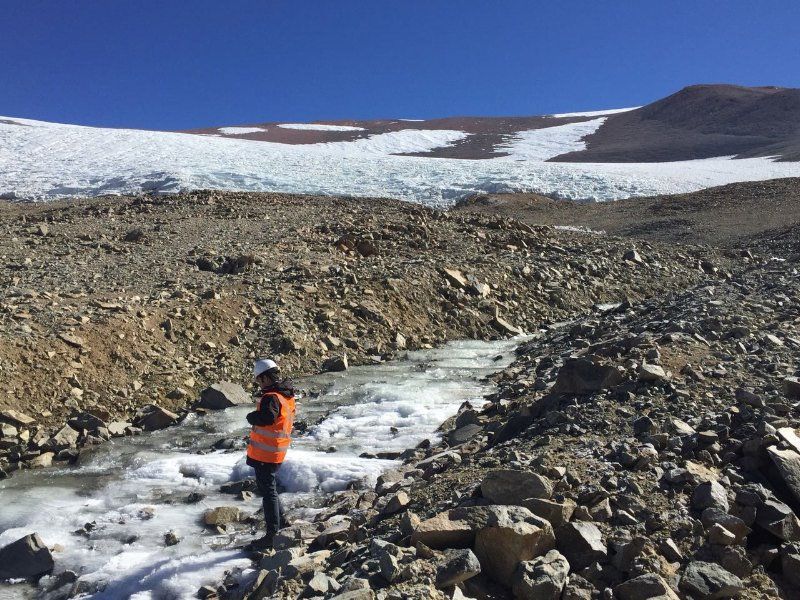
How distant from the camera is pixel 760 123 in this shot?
45188mm

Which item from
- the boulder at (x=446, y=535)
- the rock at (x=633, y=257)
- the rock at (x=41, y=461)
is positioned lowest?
the rock at (x=41, y=461)

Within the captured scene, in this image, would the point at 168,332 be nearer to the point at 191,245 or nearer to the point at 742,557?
the point at 191,245

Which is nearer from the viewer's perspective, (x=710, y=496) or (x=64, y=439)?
(x=710, y=496)

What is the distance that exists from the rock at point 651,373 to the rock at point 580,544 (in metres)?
2.14

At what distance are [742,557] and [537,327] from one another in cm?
766

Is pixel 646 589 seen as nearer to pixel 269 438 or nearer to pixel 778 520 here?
pixel 778 520

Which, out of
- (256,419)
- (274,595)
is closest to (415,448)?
(256,419)

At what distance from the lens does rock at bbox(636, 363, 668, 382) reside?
5.10 meters

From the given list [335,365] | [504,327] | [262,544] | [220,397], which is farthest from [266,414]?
[504,327]

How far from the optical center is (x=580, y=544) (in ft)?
10.5

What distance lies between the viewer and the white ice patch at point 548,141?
42.5 m

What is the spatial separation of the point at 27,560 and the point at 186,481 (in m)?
1.35

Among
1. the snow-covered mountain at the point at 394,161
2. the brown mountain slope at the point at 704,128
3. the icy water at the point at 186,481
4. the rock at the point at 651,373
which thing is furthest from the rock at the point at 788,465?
the brown mountain slope at the point at 704,128

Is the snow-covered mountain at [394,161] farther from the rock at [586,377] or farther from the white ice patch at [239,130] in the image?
the rock at [586,377]
